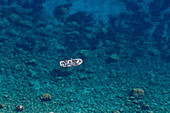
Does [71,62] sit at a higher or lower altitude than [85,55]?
lower

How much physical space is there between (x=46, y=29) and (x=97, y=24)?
11631mm

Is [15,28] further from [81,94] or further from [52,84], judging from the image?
[81,94]

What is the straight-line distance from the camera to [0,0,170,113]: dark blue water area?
32.0 metres

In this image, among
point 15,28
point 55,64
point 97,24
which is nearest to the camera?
point 55,64

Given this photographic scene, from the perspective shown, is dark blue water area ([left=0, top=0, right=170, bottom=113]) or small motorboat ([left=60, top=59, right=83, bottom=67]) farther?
small motorboat ([left=60, top=59, right=83, bottom=67])

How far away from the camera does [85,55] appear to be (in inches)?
1539

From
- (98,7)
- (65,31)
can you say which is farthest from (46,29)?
(98,7)

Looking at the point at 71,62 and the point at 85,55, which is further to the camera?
the point at 85,55

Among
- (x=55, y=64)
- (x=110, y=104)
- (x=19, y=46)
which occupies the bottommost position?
(x=110, y=104)

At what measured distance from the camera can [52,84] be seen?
34000mm

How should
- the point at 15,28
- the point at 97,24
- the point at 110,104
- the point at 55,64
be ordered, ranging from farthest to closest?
the point at 97,24 < the point at 15,28 < the point at 55,64 < the point at 110,104

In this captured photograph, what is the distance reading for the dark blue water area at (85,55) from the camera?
3200 cm

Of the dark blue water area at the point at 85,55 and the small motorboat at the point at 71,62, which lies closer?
the dark blue water area at the point at 85,55

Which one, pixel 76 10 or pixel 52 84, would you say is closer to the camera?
pixel 52 84
